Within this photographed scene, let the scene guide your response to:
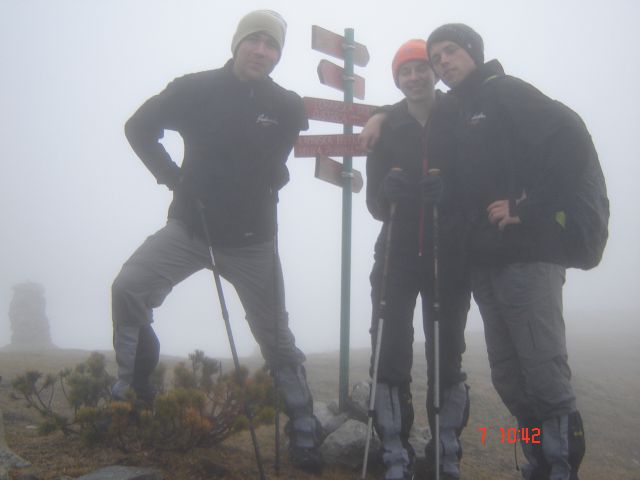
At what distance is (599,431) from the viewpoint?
8.05 metres

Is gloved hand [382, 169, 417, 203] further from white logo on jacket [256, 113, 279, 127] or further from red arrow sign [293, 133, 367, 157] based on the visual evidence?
red arrow sign [293, 133, 367, 157]

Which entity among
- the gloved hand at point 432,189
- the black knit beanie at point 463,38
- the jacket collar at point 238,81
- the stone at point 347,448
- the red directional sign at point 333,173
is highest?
the black knit beanie at point 463,38

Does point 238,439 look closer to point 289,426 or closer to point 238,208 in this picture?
point 289,426

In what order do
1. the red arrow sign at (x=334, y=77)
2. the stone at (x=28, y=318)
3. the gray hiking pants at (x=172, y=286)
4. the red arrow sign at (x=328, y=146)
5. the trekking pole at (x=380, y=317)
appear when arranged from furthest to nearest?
the stone at (x=28, y=318)
the red arrow sign at (x=334, y=77)
the red arrow sign at (x=328, y=146)
the trekking pole at (x=380, y=317)
the gray hiking pants at (x=172, y=286)

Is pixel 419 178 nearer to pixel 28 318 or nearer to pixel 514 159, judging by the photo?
pixel 514 159

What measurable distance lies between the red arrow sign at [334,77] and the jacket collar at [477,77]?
246cm

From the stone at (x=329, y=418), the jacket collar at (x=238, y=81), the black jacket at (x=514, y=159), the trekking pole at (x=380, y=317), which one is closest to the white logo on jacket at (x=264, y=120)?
the jacket collar at (x=238, y=81)

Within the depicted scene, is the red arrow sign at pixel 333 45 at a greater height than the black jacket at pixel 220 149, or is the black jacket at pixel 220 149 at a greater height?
the red arrow sign at pixel 333 45

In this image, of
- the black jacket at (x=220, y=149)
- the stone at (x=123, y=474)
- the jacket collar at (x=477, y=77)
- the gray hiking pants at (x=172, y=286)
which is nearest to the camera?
the stone at (x=123, y=474)

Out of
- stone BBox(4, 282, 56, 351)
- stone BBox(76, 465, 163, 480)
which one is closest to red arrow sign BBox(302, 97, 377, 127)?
stone BBox(76, 465, 163, 480)

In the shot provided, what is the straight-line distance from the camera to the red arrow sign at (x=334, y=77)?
6.51 meters

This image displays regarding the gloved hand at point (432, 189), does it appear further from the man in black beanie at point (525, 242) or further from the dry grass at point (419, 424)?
the dry grass at point (419, 424)

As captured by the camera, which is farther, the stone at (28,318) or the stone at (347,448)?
the stone at (28,318)

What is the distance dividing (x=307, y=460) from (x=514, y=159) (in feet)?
10.6
